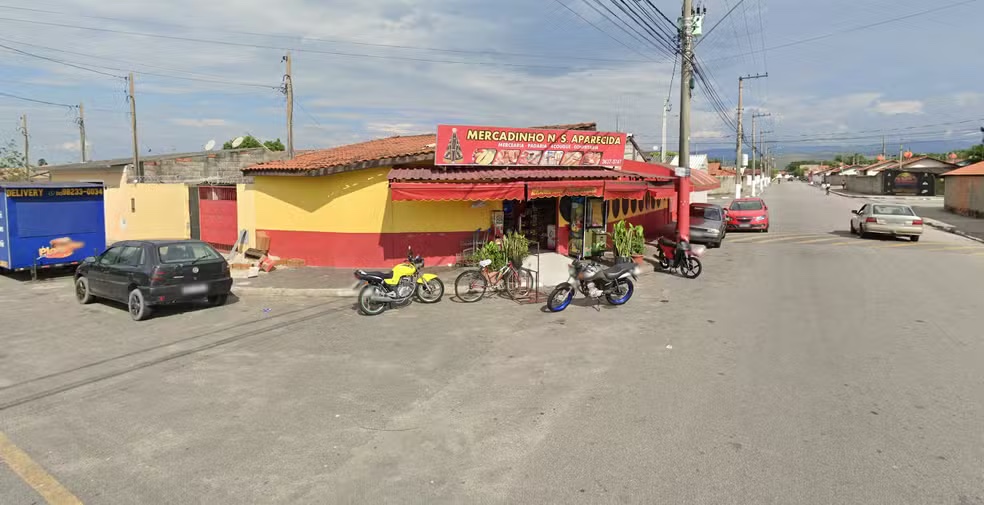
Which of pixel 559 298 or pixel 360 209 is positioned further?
pixel 360 209

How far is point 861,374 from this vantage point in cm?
687

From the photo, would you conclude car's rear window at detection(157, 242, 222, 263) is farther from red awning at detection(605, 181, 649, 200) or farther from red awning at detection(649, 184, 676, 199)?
red awning at detection(649, 184, 676, 199)

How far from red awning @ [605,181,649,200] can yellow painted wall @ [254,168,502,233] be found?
2883 millimetres

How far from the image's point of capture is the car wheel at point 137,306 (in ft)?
32.7

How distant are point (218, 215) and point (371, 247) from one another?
6572 mm

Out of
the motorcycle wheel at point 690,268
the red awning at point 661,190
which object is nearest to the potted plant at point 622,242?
the motorcycle wheel at point 690,268

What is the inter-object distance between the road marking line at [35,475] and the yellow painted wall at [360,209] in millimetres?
9738

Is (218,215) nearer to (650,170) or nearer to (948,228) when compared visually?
(650,170)

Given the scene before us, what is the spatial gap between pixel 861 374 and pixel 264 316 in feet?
29.0

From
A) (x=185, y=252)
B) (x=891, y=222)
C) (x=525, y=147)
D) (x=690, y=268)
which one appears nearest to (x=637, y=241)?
(x=690, y=268)

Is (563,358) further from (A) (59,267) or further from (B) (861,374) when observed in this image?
(A) (59,267)

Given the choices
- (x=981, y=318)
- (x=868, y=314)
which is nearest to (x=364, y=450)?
(x=868, y=314)

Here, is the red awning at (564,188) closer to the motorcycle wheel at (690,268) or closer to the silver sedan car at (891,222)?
the motorcycle wheel at (690,268)

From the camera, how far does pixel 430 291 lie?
11305mm
